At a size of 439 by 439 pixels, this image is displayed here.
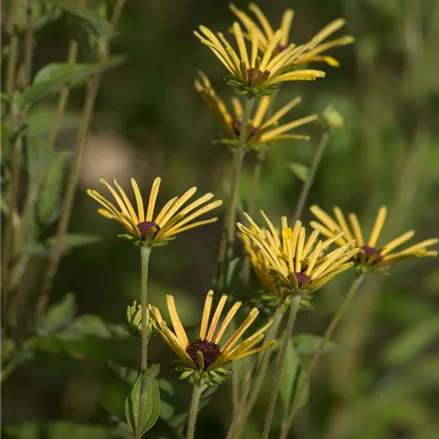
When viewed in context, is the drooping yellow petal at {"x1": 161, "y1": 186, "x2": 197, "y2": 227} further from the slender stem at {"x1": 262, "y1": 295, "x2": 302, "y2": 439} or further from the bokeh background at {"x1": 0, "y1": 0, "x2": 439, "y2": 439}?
the bokeh background at {"x1": 0, "y1": 0, "x2": 439, "y2": 439}

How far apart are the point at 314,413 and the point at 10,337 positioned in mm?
604

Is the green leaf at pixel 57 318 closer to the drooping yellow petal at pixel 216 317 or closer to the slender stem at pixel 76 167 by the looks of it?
the slender stem at pixel 76 167

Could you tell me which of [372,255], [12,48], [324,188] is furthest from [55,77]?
[324,188]

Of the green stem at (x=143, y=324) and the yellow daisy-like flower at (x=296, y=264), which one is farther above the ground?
the yellow daisy-like flower at (x=296, y=264)

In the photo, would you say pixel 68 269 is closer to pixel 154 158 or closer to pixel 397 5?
pixel 154 158

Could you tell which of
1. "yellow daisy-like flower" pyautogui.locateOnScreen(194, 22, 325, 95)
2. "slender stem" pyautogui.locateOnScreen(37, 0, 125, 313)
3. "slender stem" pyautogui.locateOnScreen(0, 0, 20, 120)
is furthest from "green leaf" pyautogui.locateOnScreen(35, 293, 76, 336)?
"yellow daisy-like flower" pyautogui.locateOnScreen(194, 22, 325, 95)

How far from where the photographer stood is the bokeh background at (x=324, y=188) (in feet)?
3.88

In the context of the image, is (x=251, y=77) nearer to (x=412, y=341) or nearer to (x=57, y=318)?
(x=57, y=318)

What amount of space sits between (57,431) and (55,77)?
30 centimetres

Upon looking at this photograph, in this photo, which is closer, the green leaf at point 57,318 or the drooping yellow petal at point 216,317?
the drooping yellow petal at point 216,317

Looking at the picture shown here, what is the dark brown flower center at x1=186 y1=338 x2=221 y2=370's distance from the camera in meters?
0.48

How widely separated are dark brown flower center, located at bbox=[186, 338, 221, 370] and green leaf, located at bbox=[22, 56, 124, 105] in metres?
0.24

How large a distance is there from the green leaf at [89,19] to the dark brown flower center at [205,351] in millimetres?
301

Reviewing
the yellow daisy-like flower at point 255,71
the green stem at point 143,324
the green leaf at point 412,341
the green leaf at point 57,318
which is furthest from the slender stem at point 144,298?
the green leaf at point 412,341
